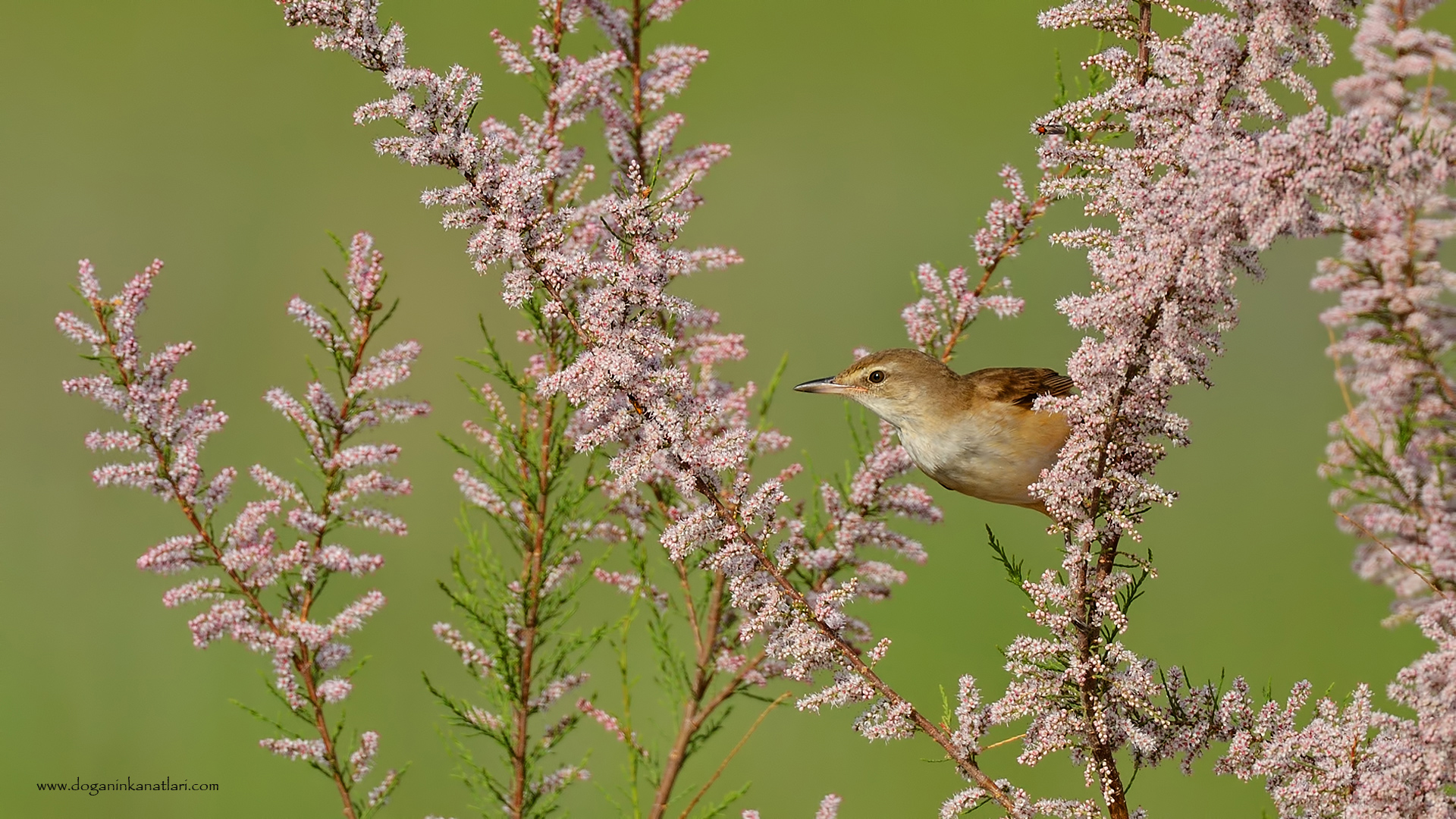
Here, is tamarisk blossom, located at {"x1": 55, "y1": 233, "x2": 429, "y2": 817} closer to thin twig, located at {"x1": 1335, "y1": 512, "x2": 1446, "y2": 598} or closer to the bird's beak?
thin twig, located at {"x1": 1335, "y1": 512, "x2": 1446, "y2": 598}

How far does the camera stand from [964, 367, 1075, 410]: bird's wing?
10.8ft

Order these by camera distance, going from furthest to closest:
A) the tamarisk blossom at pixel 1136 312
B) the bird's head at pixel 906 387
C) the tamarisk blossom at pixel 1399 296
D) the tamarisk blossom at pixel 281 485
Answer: the bird's head at pixel 906 387 < the tamarisk blossom at pixel 281 485 < the tamarisk blossom at pixel 1136 312 < the tamarisk blossom at pixel 1399 296

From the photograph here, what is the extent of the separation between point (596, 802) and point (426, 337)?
4196mm

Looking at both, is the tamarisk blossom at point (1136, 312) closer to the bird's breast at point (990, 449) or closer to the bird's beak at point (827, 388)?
the bird's breast at point (990, 449)

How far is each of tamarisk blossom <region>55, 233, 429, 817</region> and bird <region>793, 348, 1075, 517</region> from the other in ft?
4.93

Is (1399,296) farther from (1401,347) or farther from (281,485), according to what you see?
(281,485)

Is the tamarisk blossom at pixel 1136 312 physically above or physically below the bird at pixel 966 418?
below

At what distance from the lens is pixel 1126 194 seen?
4.66ft

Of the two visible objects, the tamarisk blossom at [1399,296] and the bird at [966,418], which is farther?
the bird at [966,418]

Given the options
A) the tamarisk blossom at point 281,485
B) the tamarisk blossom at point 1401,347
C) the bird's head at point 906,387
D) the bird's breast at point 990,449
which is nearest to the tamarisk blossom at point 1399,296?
the tamarisk blossom at point 1401,347

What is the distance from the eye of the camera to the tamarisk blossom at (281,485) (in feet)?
5.55

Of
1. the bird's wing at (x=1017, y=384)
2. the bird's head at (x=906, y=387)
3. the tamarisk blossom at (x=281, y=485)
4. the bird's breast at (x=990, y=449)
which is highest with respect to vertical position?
the bird's wing at (x=1017, y=384)

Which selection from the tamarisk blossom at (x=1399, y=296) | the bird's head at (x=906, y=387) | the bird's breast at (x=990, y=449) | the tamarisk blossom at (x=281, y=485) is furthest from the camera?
the bird's head at (x=906, y=387)

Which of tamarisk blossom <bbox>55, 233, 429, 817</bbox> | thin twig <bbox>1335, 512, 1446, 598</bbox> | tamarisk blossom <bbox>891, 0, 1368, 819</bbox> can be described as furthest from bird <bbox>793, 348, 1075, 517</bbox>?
thin twig <bbox>1335, 512, 1446, 598</bbox>
